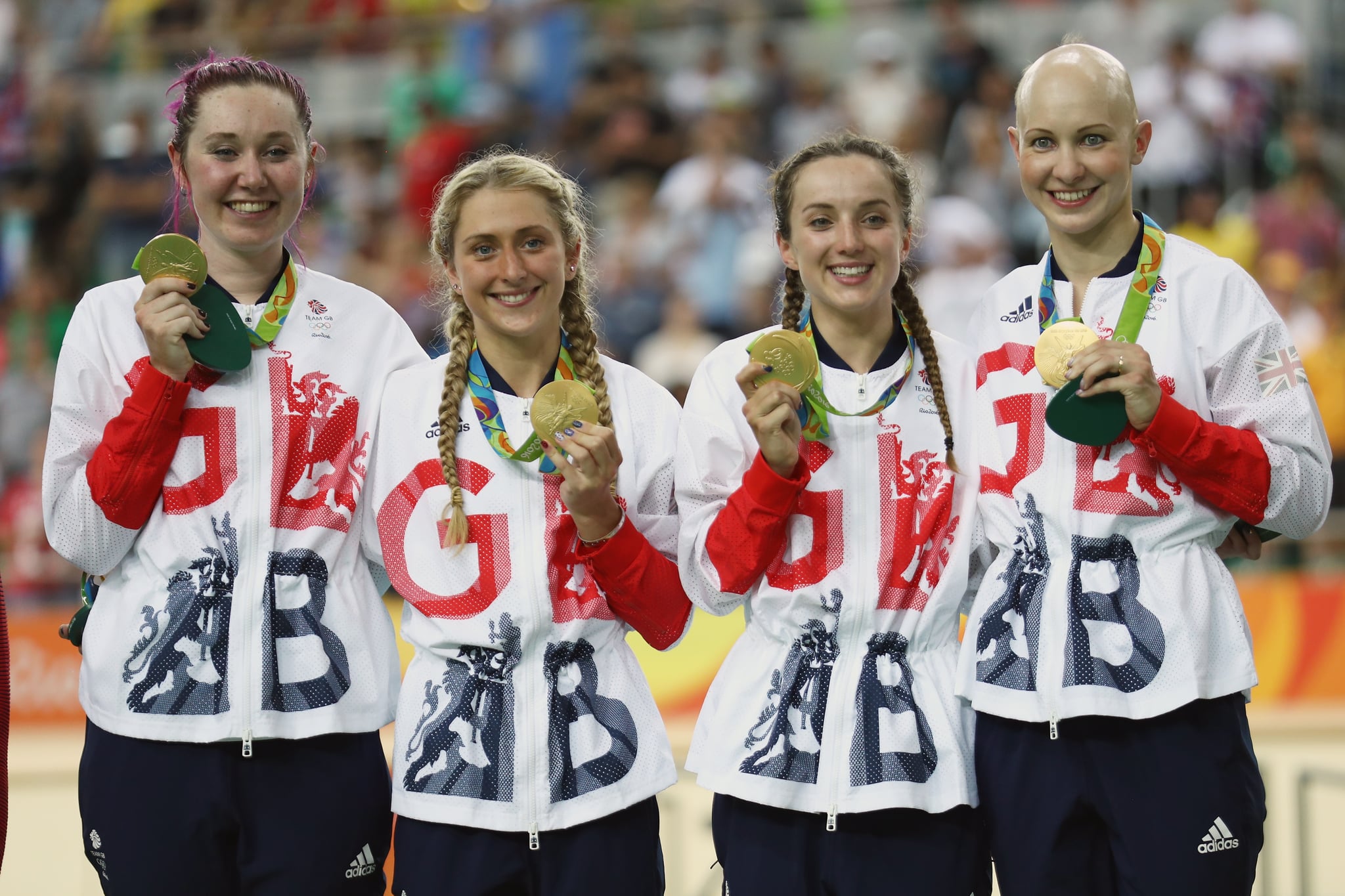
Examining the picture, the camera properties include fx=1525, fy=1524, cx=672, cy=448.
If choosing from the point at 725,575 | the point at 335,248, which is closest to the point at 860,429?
the point at 725,575

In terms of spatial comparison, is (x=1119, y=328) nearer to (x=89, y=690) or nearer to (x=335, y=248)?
(x=89, y=690)

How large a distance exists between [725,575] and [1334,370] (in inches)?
235

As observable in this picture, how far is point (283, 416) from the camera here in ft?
9.80

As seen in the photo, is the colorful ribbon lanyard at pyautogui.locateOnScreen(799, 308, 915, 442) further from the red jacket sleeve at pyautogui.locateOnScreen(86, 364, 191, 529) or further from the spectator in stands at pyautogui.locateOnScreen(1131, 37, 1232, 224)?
the spectator in stands at pyautogui.locateOnScreen(1131, 37, 1232, 224)

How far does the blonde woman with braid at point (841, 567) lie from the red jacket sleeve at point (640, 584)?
0.06 m

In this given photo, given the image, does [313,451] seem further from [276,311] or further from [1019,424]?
[1019,424]

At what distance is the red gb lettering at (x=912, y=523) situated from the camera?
287 cm

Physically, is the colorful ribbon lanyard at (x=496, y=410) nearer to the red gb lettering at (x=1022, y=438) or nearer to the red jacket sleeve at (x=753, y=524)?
the red jacket sleeve at (x=753, y=524)

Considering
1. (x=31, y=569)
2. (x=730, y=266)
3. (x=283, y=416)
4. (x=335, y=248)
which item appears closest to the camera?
(x=283, y=416)

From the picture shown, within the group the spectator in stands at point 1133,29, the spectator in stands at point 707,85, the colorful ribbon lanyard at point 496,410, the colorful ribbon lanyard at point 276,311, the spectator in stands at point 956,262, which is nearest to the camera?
the colorful ribbon lanyard at point 496,410

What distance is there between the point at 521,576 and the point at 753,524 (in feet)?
1.49

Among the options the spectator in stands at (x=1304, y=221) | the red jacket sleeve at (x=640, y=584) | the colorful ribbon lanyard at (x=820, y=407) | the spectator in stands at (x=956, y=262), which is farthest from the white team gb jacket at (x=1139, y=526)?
the spectator in stands at (x=1304, y=221)

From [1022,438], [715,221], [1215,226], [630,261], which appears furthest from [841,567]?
[1215,226]

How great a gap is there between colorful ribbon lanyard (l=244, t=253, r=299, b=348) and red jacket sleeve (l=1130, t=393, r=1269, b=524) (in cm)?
166
